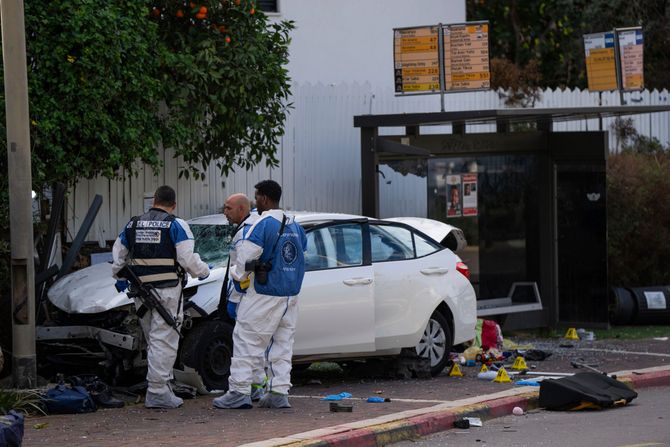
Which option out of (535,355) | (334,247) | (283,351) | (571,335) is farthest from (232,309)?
(571,335)

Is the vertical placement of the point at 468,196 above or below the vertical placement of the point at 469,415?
above

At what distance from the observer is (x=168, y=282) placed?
970cm

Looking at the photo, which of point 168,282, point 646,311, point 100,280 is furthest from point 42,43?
point 646,311

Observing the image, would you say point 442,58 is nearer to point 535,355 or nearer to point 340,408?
point 535,355

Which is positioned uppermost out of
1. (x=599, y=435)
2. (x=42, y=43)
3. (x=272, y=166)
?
(x=42, y=43)

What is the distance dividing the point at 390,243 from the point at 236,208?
2.26 metres

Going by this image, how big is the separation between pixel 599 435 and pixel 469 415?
49.2 inches

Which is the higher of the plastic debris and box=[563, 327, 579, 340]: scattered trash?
the plastic debris

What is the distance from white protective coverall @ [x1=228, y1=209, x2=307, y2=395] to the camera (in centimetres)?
955

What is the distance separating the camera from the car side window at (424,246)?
1222 cm

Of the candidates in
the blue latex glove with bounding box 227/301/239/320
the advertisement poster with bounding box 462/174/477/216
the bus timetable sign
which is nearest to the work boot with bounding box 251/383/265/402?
the blue latex glove with bounding box 227/301/239/320

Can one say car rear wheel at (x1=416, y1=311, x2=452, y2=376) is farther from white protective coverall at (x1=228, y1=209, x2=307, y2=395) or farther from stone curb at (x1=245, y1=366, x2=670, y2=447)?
white protective coverall at (x1=228, y1=209, x2=307, y2=395)

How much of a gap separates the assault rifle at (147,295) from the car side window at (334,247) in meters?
1.84

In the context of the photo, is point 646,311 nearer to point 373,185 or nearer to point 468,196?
point 468,196
